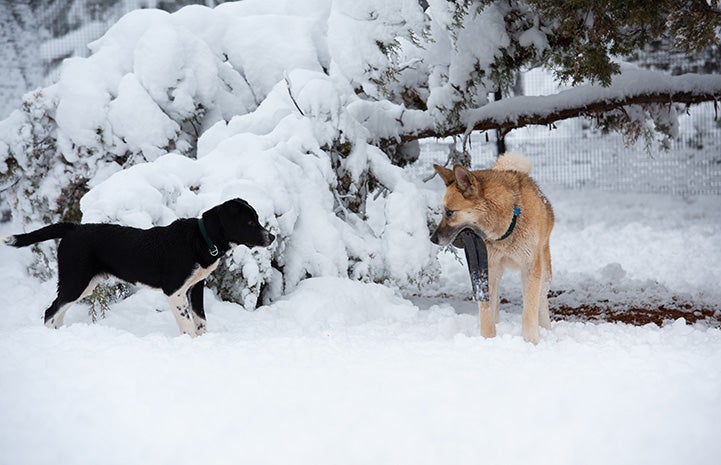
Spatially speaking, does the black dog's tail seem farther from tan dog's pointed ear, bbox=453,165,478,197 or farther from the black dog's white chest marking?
tan dog's pointed ear, bbox=453,165,478,197

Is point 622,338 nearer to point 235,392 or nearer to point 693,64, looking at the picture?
point 235,392

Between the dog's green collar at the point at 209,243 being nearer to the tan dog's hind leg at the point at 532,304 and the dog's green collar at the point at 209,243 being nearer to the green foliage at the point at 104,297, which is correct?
the green foliage at the point at 104,297

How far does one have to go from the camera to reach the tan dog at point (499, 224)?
194 inches

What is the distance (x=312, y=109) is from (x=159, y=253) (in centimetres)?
282

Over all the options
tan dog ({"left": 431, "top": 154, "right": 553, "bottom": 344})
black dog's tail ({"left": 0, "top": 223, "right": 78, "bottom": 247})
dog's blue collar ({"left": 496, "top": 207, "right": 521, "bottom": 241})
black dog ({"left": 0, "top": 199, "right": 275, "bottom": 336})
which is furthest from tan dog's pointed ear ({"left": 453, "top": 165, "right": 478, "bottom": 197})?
black dog's tail ({"left": 0, "top": 223, "right": 78, "bottom": 247})

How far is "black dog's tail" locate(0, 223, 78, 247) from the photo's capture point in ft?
18.2

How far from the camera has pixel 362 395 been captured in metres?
3.69

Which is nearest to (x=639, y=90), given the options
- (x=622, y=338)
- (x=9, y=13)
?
(x=622, y=338)

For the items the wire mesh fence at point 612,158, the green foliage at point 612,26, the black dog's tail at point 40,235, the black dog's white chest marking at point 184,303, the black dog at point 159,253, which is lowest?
the wire mesh fence at point 612,158

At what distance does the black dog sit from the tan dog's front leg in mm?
1716

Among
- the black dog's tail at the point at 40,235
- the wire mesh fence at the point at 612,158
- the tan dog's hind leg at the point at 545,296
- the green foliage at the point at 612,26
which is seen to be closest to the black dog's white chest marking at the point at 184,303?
the black dog's tail at the point at 40,235

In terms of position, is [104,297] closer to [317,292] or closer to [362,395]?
[317,292]

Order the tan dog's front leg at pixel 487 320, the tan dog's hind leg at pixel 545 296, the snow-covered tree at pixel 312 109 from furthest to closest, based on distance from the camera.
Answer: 1. the snow-covered tree at pixel 312 109
2. the tan dog's hind leg at pixel 545 296
3. the tan dog's front leg at pixel 487 320

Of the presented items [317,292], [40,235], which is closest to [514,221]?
[317,292]
